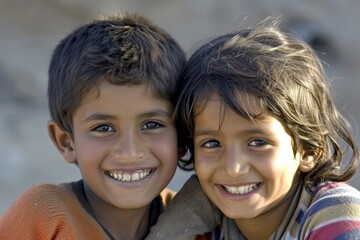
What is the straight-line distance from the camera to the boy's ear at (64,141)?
95.4 inches

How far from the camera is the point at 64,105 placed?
2.38m

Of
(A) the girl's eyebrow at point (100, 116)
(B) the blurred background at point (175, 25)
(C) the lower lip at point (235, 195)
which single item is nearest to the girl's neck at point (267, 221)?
(C) the lower lip at point (235, 195)

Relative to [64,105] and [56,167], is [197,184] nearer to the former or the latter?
[64,105]

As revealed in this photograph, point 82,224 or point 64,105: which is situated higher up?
point 64,105

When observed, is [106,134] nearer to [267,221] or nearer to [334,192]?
[267,221]

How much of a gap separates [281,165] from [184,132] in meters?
0.32

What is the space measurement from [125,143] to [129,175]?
11 cm

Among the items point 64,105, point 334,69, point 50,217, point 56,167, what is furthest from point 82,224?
point 334,69

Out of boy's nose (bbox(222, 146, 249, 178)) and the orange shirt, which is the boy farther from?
boy's nose (bbox(222, 146, 249, 178))

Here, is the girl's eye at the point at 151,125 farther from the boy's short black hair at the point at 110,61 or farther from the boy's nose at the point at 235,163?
the boy's nose at the point at 235,163

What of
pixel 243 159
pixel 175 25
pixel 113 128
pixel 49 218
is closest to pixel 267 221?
pixel 243 159

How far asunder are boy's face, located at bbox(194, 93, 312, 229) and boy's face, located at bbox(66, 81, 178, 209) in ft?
0.43

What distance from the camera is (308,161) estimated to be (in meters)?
2.29

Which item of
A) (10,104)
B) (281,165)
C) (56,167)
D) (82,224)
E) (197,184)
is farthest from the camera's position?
(10,104)
